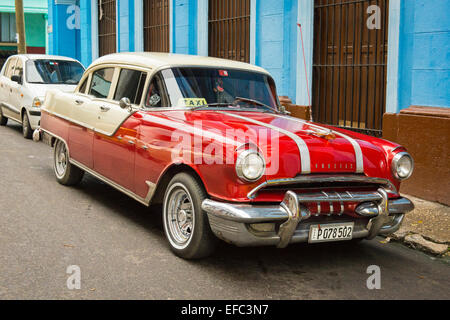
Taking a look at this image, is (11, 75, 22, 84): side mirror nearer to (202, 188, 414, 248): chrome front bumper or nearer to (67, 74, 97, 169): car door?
(67, 74, 97, 169): car door

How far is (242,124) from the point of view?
16.7ft

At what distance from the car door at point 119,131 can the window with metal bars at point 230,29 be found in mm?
5949

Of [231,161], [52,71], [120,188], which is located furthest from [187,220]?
[52,71]

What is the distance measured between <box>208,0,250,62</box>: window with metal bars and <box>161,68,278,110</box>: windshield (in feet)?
19.4

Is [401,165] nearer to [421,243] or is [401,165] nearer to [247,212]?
[421,243]

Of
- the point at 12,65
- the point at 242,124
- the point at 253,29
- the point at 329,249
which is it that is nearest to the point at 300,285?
the point at 329,249

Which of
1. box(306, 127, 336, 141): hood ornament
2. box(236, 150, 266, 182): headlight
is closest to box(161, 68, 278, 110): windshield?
box(306, 127, 336, 141): hood ornament

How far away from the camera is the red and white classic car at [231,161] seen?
444 cm

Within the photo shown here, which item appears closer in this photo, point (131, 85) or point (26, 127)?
point (131, 85)

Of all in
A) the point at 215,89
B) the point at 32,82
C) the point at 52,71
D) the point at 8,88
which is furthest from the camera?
the point at 8,88

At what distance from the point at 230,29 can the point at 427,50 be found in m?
5.83

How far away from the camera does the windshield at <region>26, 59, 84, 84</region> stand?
12.7 m

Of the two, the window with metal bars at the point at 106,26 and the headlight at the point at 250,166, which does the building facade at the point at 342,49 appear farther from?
the window with metal bars at the point at 106,26

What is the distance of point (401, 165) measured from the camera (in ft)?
16.5
